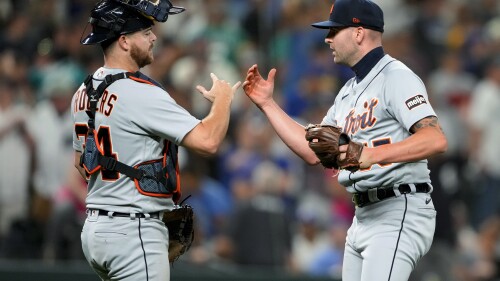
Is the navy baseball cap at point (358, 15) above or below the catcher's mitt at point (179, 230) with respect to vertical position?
above

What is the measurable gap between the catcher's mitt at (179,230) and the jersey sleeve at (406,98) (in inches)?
42.7

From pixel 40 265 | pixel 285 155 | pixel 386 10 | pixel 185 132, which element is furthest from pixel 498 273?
pixel 185 132

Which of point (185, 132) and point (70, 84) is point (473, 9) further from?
point (185, 132)

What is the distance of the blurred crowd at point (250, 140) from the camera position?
828 centimetres

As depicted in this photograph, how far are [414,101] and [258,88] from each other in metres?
1.05

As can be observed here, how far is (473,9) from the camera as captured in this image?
32.7 ft

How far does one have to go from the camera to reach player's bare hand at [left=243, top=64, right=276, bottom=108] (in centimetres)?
A: 486

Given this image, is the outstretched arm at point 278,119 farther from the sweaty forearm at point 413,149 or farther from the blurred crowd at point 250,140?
the blurred crowd at point 250,140

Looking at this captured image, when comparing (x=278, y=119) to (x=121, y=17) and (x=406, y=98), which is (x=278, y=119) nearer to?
(x=406, y=98)

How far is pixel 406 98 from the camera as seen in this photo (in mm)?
4137

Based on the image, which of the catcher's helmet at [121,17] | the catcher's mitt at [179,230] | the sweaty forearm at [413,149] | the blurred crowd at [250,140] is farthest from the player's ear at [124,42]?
the blurred crowd at [250,140]

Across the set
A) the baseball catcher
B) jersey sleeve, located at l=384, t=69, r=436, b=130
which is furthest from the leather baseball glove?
jersey sleeve, located at l=384, t=69, r=436, b=130

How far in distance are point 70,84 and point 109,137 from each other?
4.80 m

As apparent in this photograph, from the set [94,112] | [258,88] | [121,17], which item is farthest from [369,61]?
[94,112]
